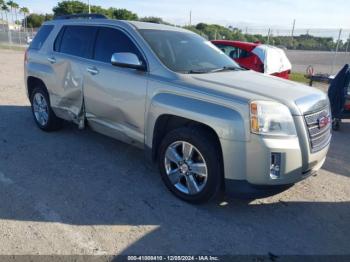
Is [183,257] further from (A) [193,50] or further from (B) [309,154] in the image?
(A) [193,50]

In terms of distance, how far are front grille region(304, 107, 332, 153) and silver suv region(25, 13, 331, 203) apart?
0.01 meters

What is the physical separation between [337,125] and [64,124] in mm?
5430

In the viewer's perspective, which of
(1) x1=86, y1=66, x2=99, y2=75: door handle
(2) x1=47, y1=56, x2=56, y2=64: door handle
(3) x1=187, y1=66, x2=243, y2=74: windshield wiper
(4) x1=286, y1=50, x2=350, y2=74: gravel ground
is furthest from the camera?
(4) x1=286, y1=50, x2=350, y2=74: gravel ground

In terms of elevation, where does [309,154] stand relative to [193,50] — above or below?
below

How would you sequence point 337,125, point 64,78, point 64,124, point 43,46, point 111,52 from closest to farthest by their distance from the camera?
point 111,52 < point 64,78 < point 43,46 < point 64,124 < point 337,125

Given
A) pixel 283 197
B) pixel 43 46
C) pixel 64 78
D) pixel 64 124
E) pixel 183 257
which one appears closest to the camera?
pixel 183 257

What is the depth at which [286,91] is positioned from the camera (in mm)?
3699

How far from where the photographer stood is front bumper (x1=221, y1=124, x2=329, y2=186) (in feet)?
10.5

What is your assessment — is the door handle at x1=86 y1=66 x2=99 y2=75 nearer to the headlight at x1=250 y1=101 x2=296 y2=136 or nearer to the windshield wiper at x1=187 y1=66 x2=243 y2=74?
the windshield wiper at x1=187 y1=66 x2=243 y2=74

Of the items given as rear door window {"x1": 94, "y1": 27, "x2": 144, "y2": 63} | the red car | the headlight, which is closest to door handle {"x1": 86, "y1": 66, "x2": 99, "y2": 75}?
rear door window {"x1": 94, "y1": 27, "x2": 144, "y2": 63}

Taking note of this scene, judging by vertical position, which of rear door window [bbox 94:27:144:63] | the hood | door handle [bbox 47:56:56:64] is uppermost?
rear door window [bbox 94:27:144:63]

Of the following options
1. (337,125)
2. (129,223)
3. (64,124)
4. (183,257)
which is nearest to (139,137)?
(129,223)

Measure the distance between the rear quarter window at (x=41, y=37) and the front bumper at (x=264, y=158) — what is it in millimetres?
4102

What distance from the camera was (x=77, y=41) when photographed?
5277mm
